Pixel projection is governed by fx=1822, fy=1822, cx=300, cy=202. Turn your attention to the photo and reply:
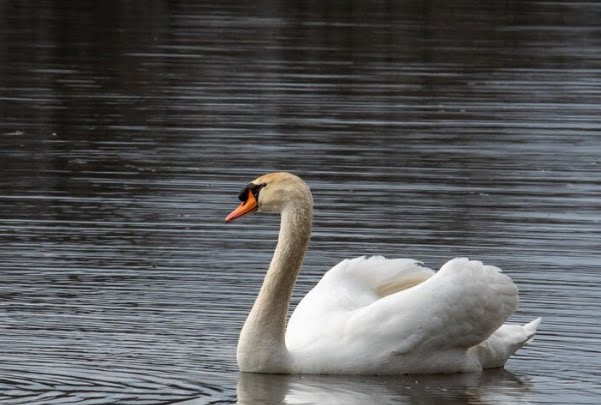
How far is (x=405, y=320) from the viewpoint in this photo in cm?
1059

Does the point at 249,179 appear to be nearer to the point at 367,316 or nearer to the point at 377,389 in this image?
the point at 367,316

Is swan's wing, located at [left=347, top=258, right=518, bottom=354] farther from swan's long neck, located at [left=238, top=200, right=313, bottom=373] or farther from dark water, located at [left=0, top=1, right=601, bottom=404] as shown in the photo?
swan's long neck, located at [left=238, top=200, right=313, bottom=373]

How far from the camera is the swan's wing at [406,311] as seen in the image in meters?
10.6

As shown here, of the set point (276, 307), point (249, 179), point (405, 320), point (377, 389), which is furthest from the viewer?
point (249, 179)

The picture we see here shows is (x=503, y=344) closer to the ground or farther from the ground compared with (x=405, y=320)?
closer to the ground

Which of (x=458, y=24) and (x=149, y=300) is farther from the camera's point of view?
(x=458, y=24)

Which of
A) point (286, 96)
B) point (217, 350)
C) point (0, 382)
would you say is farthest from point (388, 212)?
point (286, 96)

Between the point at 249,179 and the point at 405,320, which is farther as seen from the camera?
the point at 249,179

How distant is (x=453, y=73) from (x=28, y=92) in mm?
7649

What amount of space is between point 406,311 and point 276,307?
30.1 inches

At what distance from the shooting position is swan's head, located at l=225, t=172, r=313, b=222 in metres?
10.8

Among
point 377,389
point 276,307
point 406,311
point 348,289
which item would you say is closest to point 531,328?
point 406,311

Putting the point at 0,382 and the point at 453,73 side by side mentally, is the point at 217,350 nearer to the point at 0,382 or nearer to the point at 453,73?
the point at 0,382

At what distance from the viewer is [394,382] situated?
10578 millimetres
